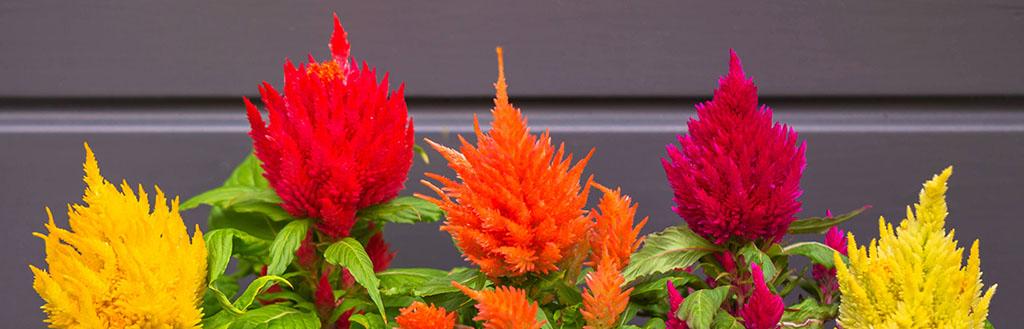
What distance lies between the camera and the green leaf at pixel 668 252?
3.66 ft

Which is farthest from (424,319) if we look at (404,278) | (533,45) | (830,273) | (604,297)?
(533,45)

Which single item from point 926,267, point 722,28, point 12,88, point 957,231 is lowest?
point 926,267

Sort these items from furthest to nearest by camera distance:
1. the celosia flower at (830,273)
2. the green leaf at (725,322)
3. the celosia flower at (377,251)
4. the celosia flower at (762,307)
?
the celosia flower at (377,251) < the celosia flower at (830,273) < the green leaf at (725,322) < the celosia flower at (762,307)

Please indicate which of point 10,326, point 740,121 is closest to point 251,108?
point 740,121

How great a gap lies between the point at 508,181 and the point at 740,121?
349 mm

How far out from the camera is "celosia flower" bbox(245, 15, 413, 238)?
44.9 inches

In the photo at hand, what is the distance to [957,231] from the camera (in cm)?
187

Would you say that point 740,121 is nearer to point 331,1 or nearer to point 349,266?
point 349,266

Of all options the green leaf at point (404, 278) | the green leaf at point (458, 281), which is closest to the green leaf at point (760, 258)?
the green leaf at point (458, 281)

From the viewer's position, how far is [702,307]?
41.2 inches

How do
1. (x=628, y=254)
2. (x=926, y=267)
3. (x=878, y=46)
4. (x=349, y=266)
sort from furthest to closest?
(x=878, y=46), (x=349, y=266), (x=628, y=254), (x=926, y=267)

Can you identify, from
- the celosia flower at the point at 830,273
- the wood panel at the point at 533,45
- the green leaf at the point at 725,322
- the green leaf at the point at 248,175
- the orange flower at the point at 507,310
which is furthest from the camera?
the wood panel at the point at 533,45

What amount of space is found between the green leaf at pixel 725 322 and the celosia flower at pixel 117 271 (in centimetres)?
71

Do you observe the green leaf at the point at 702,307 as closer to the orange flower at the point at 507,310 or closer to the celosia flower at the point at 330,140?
the orange flower at the point at 507,310
